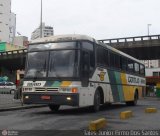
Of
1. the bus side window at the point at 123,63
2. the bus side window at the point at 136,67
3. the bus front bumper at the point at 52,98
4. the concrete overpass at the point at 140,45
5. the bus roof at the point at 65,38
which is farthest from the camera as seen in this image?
the concrete overpass at the point at 140,45

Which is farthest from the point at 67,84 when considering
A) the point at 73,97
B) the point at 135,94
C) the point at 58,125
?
the point at 135,94

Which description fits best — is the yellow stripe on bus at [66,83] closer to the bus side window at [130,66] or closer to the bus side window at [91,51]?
the bus side window at [91,51]

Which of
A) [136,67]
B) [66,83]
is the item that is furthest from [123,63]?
[66,83]

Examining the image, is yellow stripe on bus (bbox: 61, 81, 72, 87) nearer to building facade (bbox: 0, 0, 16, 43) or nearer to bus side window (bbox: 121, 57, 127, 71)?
bus side window (bbox: 121, 57, 127, 71)

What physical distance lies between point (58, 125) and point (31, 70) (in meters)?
5.25

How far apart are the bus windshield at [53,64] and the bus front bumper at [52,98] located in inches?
29.4

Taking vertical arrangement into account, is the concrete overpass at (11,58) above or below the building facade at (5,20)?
below

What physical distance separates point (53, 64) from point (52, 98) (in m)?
1.36

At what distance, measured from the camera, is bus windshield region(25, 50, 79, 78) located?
52.4 feet

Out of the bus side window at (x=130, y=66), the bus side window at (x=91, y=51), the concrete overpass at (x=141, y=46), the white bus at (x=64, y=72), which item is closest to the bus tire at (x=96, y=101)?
the white bus at (x=64, y=72)

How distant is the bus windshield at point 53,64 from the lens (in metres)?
16.0

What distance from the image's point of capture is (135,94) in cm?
2711

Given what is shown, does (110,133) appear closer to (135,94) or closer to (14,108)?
(14,108)

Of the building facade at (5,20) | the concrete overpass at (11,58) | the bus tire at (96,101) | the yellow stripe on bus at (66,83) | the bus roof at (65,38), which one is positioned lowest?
the bus tire at (96,101)
